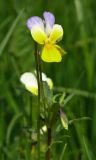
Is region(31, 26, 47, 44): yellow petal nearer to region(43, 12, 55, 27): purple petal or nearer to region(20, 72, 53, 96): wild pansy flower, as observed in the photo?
region(43, 12, 55, 27): purple petal

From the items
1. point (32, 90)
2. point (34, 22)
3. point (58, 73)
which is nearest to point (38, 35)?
point (34, 22)

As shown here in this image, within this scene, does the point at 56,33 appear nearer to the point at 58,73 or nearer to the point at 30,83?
the point at 30,83

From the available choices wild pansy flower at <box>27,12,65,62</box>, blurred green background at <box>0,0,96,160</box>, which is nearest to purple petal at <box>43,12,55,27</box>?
wild pansy flower at <box>27,12,65,62</box>

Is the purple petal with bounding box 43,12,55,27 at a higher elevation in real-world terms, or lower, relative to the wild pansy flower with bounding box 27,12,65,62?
higher

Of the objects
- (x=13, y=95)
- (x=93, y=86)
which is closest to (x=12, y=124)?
(x=13, y=95)

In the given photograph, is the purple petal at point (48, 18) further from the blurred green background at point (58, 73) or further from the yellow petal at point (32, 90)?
the blurred green background at point (58, 73)

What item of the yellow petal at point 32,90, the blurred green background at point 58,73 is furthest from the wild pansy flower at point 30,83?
the blurred green background at point 58,73
